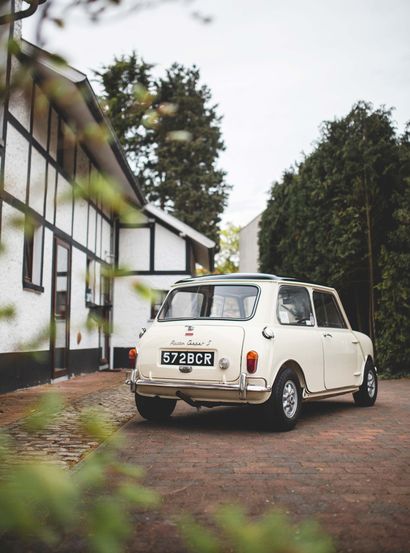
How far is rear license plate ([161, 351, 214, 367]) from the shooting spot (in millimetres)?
6224

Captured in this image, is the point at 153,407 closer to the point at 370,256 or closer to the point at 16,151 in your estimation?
the point at 16,151

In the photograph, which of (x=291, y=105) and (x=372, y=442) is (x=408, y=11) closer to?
(x=291, y=105)

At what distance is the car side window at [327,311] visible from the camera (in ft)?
25.0

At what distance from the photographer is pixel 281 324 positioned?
21.8 feet

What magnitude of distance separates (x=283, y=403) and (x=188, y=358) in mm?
1136

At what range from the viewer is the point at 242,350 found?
6.08m

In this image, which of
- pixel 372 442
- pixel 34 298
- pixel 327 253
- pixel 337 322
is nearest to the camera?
pixel 372 442

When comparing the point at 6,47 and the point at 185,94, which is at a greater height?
the point at 185,94

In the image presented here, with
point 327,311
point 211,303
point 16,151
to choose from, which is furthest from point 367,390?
point 16,151

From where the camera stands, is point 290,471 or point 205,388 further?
point 205,388

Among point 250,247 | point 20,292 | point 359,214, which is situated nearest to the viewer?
point 20,292

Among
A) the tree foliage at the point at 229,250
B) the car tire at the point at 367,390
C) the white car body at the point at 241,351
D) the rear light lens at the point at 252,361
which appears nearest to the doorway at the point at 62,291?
the white car body at the point at 241,351

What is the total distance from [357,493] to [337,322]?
169 inches

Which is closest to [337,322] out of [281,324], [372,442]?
[281,324]
